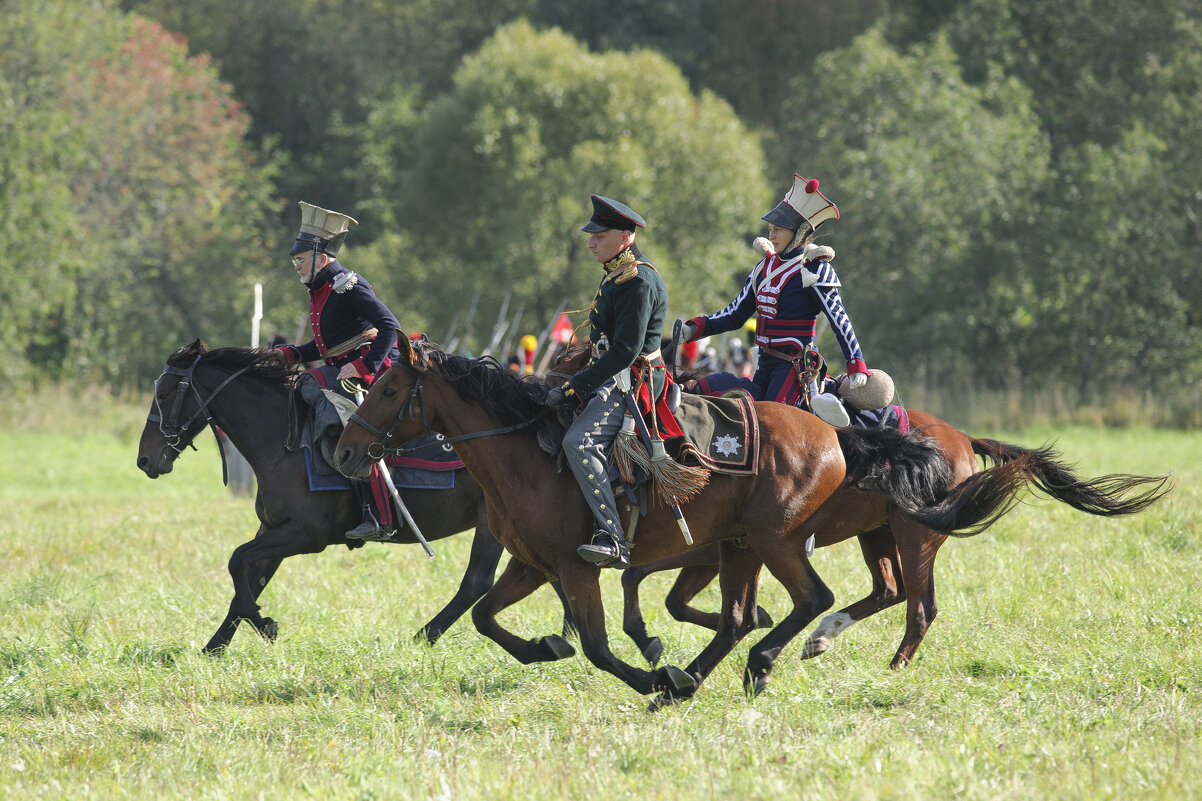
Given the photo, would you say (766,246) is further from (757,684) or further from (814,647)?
(757,684)

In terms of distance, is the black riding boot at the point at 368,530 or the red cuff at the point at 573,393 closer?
the red cuff at the point at 573,393

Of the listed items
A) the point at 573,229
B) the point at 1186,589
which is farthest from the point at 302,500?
the point at 573,229

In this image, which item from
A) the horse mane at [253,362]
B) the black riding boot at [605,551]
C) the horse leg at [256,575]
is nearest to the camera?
the black riding boot at [605,551]

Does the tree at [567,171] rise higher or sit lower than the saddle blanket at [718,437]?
higher

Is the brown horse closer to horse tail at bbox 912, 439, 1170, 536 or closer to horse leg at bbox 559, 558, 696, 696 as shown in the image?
horse tail at bbox 912, 439, 1170, 536

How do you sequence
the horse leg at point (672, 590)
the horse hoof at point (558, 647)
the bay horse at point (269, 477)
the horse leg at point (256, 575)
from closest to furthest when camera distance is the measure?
the horse hoof at point (558, 647) < the horse leg at point (672, 590) < the horse leg at point (256, 575) < the bay horse at point (269, 477)

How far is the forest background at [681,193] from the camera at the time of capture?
27734mm

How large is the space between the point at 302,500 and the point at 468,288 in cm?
2289

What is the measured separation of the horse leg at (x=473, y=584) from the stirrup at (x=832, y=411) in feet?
7.53

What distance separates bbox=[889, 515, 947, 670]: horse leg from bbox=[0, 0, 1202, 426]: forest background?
19.0 metres

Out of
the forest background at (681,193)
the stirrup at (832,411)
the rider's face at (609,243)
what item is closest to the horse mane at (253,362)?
the rider's face at (609,243)

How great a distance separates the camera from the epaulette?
824cm

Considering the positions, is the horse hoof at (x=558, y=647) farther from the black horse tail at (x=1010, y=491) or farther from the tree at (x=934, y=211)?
the tree at (x=934, y=211)

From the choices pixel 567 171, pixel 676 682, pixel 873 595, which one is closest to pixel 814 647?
pixel 873 595
